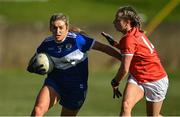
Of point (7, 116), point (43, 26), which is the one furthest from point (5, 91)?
point (43, 26)

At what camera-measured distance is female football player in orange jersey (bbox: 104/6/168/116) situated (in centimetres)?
1063

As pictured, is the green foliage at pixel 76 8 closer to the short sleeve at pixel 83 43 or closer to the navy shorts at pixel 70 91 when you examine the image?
the navy shorts at pixel 70 91

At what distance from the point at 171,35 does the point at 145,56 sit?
626 inches

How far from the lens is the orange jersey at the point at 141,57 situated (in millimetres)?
10736

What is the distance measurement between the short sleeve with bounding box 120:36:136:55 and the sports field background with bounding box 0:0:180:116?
4.57 metres

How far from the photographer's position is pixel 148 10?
35812mm

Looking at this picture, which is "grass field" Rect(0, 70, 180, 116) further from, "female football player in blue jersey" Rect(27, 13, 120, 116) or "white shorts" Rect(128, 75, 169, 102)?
"white shorts" Rect(128, 75, 169, 102)

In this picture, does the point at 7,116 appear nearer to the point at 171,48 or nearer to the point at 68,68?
the point at 68,68

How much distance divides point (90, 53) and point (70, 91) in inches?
572

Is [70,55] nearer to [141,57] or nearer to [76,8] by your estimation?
[141,57]

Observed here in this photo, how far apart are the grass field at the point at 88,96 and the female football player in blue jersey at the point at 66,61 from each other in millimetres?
3674

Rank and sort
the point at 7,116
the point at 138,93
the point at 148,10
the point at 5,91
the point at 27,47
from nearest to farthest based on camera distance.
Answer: the point at 138,93 → the point at 7,116 → the point at 5,91 → the point at 27,47 → the point at 148,10

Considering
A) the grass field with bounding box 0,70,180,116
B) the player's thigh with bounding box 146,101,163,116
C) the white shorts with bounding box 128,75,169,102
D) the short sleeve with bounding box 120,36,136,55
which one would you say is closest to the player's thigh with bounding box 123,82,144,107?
the white shorts with bounding box 128,75,169,102

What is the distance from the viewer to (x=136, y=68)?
429 inches
